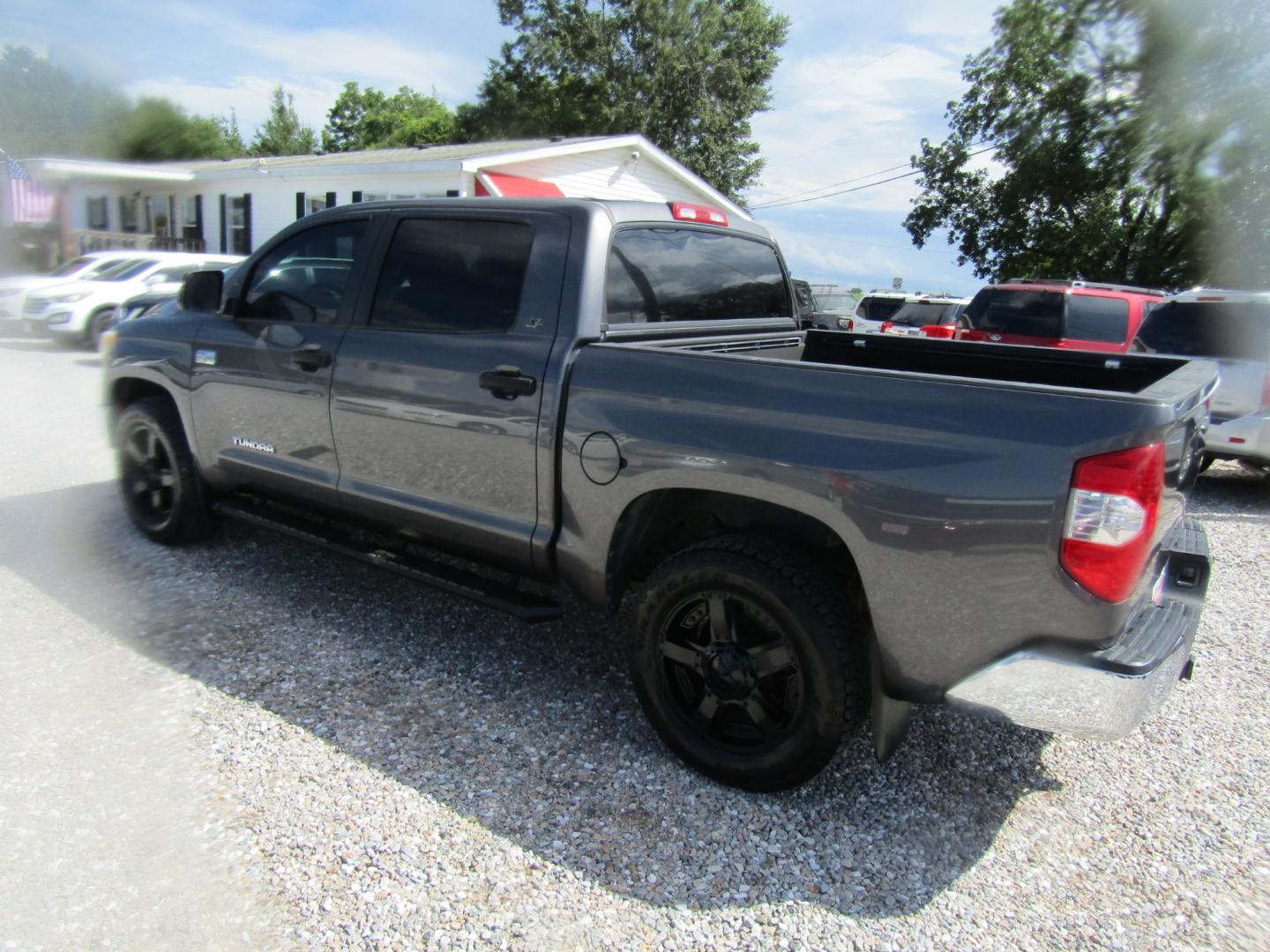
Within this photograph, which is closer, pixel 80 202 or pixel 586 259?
pixel 80 202

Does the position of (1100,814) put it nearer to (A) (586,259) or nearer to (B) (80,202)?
(A) (586,259)

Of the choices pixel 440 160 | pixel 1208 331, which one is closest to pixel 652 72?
pixel 440 160

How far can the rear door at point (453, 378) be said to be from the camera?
3.19 metres

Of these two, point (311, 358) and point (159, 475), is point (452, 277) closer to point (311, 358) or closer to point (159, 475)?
point (311, 358)

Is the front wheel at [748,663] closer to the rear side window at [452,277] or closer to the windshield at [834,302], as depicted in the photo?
the rear side window at [452,277]

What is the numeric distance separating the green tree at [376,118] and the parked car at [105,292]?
36.9m

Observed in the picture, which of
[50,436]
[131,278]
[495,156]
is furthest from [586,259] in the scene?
[495,156]

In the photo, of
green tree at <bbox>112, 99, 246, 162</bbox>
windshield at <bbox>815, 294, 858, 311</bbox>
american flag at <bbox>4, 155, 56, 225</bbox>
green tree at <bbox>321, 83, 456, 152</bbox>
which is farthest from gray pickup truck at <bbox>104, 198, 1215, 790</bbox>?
green tree at <bbox>321, 83, 456, 152</bbox>

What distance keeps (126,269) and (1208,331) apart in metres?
14.9

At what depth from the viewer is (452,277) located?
3.54 meters

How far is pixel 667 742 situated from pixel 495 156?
1589 centimetres

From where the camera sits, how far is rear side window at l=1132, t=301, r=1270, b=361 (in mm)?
6613

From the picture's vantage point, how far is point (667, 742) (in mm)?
3010

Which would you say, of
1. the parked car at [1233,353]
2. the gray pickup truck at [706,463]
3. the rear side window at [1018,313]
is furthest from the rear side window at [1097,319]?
the gray pickup truck at [706,463]
